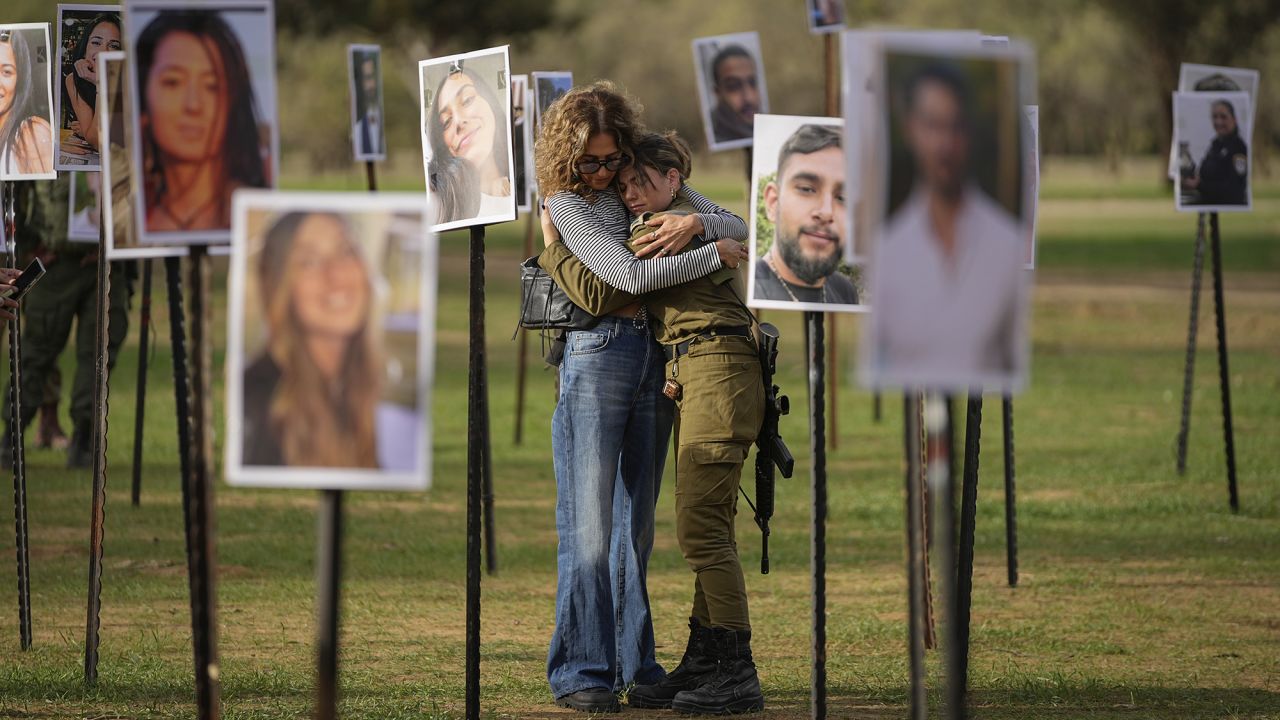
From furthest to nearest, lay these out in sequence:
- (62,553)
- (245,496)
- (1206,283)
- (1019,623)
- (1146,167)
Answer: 1. (1146,167)
2. (1206,283)
3. (245,496)
4. (62,553)
5. (1019,623)

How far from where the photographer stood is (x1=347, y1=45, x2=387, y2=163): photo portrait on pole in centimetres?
1092

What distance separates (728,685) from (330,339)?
9.08 ft

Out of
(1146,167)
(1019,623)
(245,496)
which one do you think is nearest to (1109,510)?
(1019,623)

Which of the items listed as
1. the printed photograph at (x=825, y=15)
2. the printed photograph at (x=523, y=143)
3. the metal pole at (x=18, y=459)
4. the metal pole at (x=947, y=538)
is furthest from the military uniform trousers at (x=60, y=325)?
the metal pole at (x=947, y=538)

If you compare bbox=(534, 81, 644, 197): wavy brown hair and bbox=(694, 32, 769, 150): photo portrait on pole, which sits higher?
bbox=(694, 32, 769, 150): photo portrait on pole

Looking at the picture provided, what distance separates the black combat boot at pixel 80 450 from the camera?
442 inches

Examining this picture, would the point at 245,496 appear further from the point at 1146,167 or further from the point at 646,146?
the point at 1146,167

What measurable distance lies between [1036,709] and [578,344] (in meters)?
2.17

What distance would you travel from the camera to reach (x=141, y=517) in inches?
388

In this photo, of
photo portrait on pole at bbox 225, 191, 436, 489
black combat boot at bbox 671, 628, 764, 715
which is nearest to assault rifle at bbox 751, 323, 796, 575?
black combat boot at bbox 671, 628, 764, 715

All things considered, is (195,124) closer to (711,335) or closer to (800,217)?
(800,217)

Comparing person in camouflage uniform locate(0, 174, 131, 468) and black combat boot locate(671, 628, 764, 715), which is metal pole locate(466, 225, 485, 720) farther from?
person in camouflage uniform locate(0, 174, 131, 468)

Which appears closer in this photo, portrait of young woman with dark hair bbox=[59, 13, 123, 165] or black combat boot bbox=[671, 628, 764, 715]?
black combat boot bbox=[671, 628, 764, 715]

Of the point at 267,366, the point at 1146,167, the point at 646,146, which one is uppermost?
the point at 1146,167
